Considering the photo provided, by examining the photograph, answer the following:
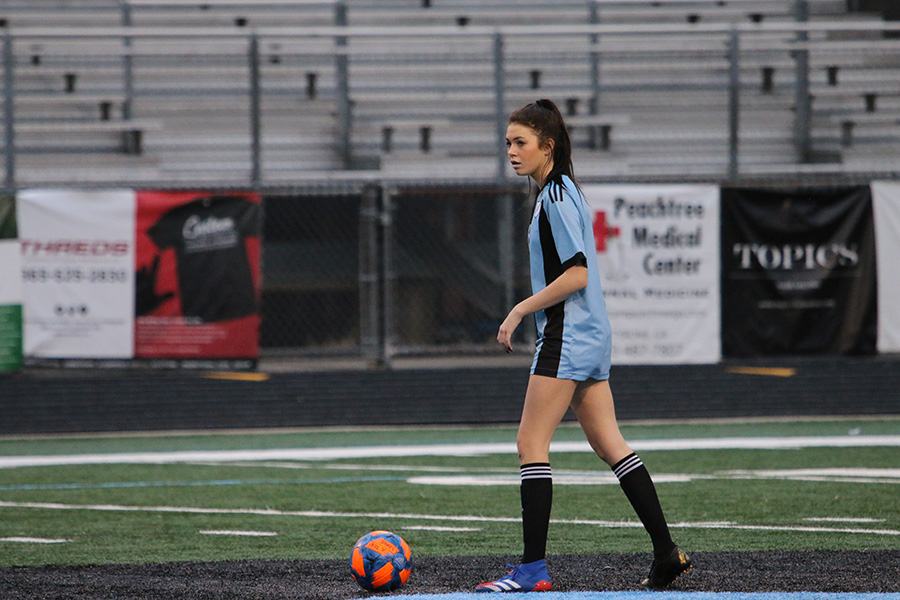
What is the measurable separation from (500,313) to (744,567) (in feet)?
24.0

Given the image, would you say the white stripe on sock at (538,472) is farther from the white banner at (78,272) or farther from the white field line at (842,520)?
the white banner at (78,272)

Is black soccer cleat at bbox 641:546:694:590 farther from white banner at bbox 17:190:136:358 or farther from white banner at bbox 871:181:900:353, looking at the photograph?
white banner at bbox 871:181:900:353

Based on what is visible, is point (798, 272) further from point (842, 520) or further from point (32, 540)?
point (32, 540)

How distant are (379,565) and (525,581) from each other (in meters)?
0.59

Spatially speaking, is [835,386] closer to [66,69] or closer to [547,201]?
[547,201]

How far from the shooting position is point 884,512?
661 centimetres

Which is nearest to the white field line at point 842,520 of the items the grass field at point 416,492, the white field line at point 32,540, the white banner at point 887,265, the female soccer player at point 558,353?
the grass field at point 416,492

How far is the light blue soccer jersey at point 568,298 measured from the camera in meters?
4.42

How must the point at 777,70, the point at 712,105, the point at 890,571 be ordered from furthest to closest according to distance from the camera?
the point at 777,70 → the point at 712,105 → the point at 890,571

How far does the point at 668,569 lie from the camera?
442 cm

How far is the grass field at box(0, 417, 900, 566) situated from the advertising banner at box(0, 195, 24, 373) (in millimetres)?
851

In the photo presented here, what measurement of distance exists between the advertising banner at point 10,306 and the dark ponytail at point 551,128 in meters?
8.52

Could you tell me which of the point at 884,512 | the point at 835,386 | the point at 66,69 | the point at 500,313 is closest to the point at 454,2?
the point at 66,69

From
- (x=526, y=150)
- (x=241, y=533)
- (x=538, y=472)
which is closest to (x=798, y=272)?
(x=241, y=533)
